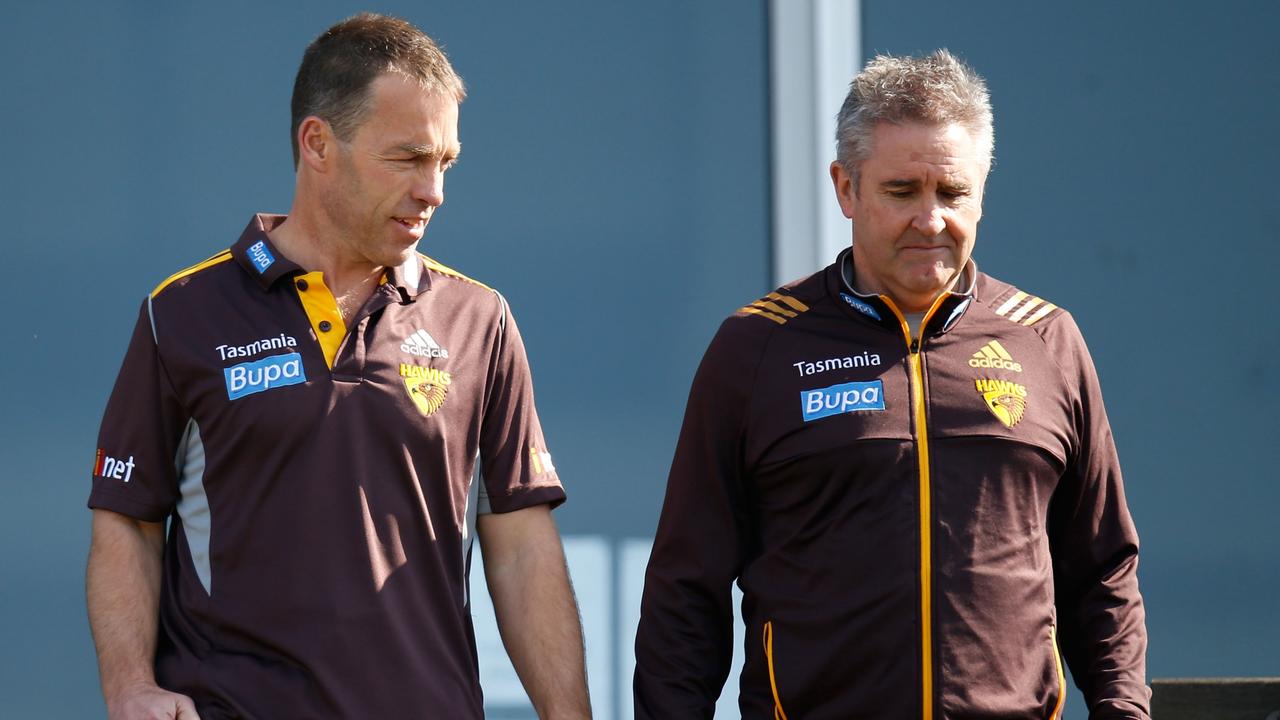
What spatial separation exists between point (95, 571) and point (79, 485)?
112 centimetres

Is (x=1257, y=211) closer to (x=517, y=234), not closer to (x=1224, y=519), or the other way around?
(x=1224, y=519)

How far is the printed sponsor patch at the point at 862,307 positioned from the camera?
7.67 feet

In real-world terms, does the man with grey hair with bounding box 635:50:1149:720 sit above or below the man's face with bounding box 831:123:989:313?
below

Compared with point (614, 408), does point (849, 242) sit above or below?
above

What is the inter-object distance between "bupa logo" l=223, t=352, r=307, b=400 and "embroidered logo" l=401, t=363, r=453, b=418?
16 cm

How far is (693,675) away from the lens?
7.67ft

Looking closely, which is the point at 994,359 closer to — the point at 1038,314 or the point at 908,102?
the point at 1038,314

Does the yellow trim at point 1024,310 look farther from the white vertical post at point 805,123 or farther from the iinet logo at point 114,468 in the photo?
the iinet logo at point 114,468

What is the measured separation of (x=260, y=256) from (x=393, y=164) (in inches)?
10.0

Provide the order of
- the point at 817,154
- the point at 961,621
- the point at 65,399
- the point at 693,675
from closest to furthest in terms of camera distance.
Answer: the point at 961,621 → the point at 693,675 → the point at 65,399 → the point at 817,154

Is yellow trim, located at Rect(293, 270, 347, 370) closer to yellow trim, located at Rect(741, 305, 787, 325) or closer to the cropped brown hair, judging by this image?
the cropped brown hair

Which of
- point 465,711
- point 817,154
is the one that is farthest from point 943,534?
point 817,154

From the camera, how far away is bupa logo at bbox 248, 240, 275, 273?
2314mm

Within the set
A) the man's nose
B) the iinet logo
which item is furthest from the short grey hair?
the iinet logo
